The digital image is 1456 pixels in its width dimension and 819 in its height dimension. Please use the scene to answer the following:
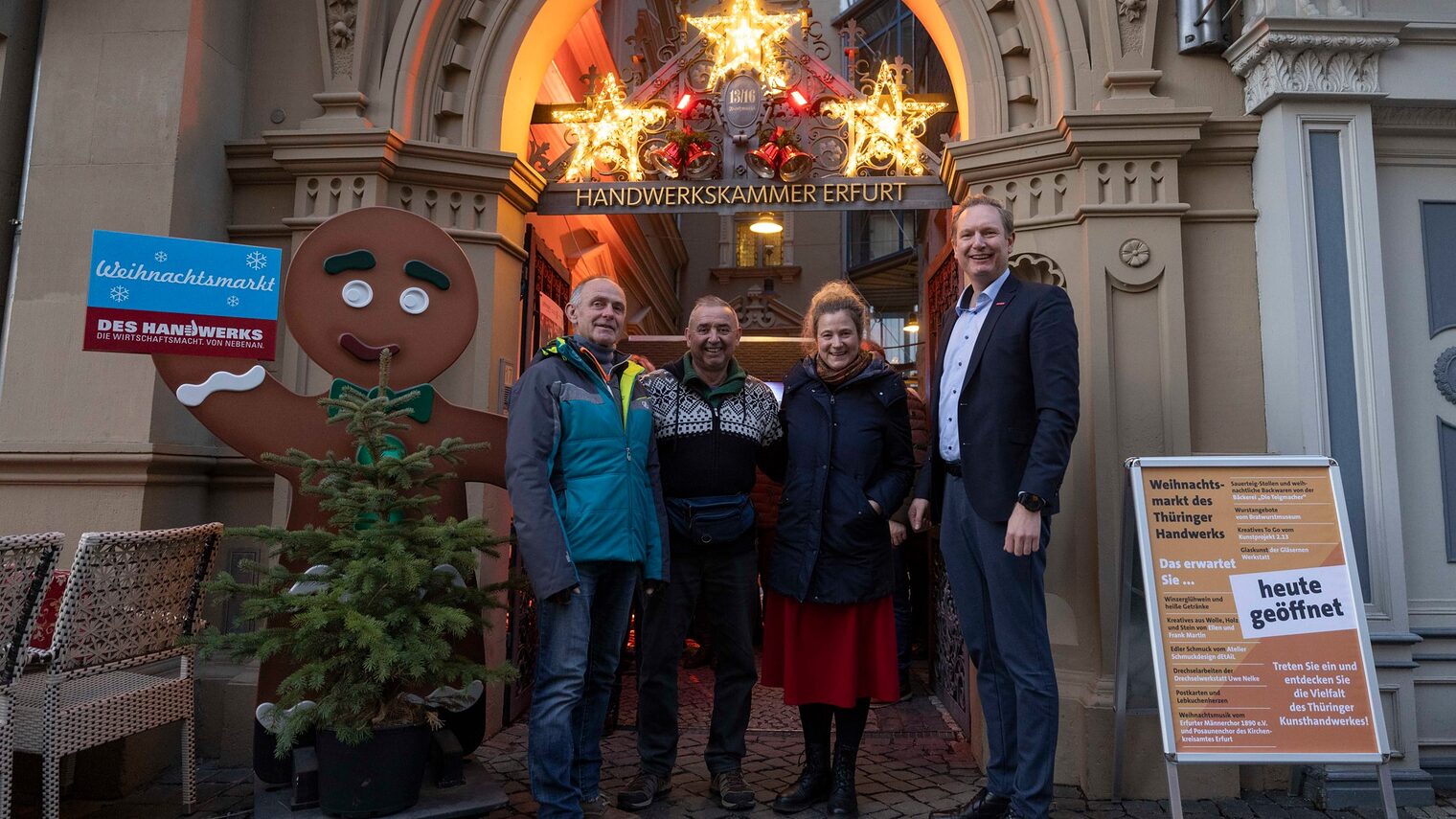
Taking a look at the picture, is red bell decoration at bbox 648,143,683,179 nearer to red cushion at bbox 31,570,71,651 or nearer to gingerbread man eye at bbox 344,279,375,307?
gingerbread man eye at bbox 344,279,375,307

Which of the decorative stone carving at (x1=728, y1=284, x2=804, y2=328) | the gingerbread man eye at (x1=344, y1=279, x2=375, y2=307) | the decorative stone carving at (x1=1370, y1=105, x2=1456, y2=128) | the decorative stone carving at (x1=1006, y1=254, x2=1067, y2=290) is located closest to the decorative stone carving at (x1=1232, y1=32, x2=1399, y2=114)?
the decorative stone carving at (x1=1370, y1=105, x2=1456, y2=128)

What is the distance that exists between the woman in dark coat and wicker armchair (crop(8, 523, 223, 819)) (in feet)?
7.76

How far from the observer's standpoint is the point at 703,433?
144 inches

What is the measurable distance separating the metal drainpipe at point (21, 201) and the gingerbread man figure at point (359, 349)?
1665 mm

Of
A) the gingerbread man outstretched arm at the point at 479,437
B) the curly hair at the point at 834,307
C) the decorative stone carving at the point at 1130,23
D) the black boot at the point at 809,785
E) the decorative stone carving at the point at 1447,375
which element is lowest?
the black boot at the point at 809,785

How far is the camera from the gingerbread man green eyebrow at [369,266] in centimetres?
372

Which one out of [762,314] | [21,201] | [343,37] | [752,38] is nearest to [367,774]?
[21,201]

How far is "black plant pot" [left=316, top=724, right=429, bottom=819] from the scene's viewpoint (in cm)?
317

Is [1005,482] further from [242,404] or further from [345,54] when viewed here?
[345,54]

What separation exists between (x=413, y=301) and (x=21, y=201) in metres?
2.45

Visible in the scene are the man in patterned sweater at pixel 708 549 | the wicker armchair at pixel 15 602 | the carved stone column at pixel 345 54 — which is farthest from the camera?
the carved stone column at pixel 345 54

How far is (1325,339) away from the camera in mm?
4102

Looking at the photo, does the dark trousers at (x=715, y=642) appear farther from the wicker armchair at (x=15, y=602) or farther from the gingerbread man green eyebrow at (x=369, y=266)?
the wicker armchair at (x=15, y=602)


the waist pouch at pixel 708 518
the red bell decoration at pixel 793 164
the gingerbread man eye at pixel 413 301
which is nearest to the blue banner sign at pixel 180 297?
the gingerbread man eye at pixel 413 301
